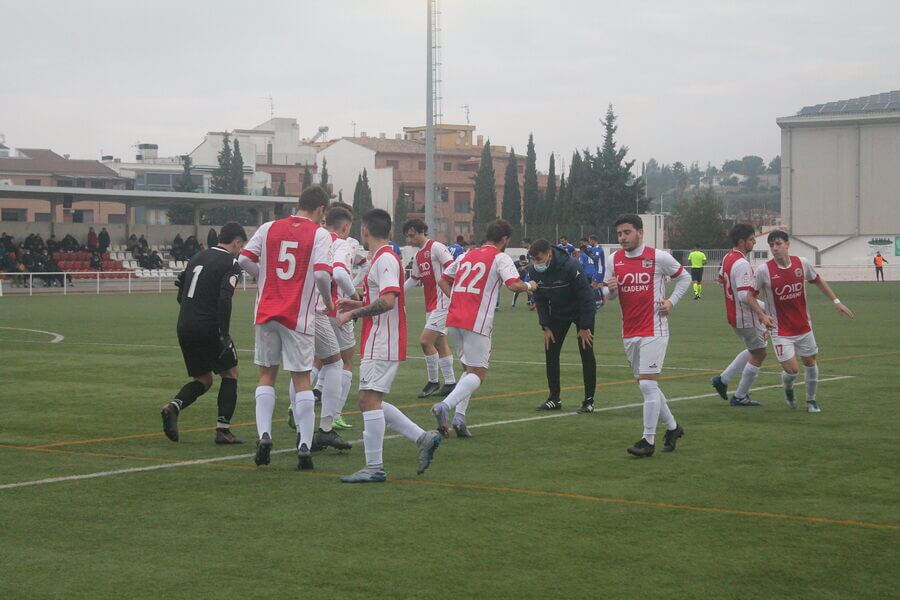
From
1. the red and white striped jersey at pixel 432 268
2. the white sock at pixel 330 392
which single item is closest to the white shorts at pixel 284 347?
the white sock at pixel 330 392

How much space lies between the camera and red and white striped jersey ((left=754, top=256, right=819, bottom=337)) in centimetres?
1321

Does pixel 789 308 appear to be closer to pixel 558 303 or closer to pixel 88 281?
pixel 558 303

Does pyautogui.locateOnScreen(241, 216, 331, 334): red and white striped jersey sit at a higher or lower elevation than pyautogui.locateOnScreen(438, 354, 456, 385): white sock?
higher

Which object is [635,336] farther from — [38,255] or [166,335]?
[38,255]

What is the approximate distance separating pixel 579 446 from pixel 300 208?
332 cm

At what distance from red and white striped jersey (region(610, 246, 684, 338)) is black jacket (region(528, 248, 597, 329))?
3202 millimetres

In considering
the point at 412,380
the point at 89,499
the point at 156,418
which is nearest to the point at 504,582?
the point at 89,499

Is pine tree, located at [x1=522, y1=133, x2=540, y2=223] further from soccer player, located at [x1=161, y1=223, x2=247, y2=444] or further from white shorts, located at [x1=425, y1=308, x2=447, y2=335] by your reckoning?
soccer player, located at [x1=161, y1=223, x2=247, y2=444]

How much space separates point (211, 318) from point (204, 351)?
0.32 meters

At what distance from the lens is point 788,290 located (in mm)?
13258

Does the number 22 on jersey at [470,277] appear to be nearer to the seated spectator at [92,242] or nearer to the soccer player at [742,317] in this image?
the soccer player at [742,317]

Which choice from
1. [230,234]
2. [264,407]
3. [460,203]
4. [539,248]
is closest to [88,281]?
[539,248]

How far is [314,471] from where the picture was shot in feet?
30.9

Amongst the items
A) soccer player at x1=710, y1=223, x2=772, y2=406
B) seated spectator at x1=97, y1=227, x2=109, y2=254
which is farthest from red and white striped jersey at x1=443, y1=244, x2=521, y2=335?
seated spectator at x1=97, y1=227, x2=109, y2=254
